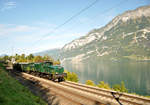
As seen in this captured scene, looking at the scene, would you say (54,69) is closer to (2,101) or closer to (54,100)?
(54,100)

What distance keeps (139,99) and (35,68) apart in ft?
76.9

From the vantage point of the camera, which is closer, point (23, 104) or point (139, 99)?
point (23, 104)

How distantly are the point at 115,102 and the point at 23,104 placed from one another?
7.46 metres

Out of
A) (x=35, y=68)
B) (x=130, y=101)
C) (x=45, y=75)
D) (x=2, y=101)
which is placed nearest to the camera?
(x=2, y=101)

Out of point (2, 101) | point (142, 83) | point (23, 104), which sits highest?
point (2, 101)

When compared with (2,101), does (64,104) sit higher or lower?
lower

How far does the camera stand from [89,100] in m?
11.0

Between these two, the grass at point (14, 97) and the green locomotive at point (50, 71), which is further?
the green locomotive at point (50, 71)

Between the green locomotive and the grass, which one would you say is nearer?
the grass

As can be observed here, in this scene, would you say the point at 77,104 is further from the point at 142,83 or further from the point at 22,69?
the point at 142,83

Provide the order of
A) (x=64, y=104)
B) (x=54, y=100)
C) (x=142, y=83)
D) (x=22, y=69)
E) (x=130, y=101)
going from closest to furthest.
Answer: (x=130, y=101), (x=64, y=104), (x=54, y=100), (x=22, y=69), (x=142, y=83)

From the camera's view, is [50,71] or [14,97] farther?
[50,71]

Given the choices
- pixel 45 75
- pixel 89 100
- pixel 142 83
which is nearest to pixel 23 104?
pixel 89 100

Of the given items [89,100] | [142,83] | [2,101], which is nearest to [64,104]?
[89,100]
